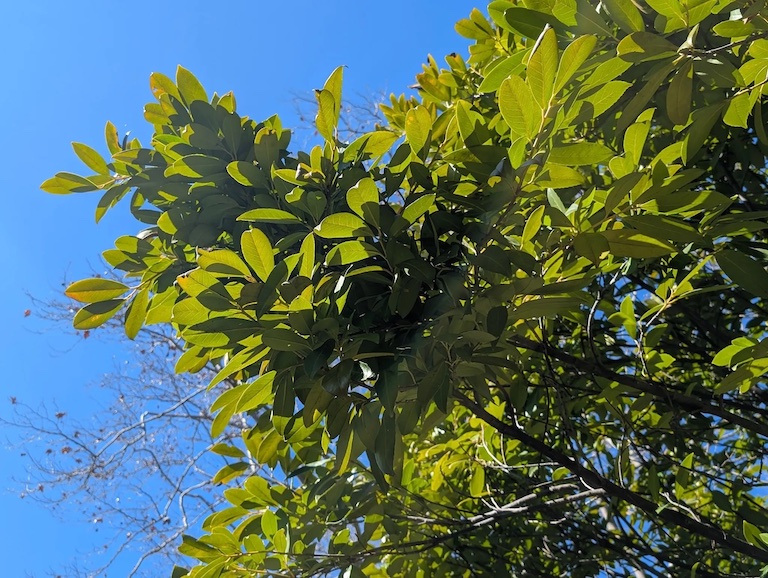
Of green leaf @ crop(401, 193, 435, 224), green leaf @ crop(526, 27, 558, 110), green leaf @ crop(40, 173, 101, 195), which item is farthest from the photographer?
green leaf @ crop(40, 173, 101, 195)

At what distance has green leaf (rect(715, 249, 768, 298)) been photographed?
102cm

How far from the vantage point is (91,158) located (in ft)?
4.04

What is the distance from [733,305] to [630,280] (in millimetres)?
323

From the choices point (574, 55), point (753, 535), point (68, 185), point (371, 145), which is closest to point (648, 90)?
point (574, 55)

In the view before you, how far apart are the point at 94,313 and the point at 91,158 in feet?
1.04

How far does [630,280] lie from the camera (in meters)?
1.87

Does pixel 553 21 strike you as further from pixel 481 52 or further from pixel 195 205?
pixel 481 52

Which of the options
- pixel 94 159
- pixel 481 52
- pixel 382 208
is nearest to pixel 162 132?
pixel 94 159

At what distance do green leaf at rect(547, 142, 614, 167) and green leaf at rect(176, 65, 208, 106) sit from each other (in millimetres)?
655

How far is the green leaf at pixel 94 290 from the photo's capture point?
44.1 inches

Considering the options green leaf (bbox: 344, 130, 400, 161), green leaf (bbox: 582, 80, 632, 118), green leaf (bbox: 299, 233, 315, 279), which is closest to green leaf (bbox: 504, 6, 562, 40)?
green leaf (bbox: 582, 80, 632, 118)

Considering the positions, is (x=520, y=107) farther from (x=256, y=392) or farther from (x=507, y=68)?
(x=256, y=392)

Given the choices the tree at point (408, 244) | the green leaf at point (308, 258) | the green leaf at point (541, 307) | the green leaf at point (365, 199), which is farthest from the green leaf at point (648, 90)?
the green leaf at point (308, 258)

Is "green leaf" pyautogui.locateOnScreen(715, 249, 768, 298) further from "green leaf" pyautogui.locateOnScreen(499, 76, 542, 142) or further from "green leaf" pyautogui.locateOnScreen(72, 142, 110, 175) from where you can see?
"green leaf" pyautogui.locateOnScreen(72, 142, 110, 175)
